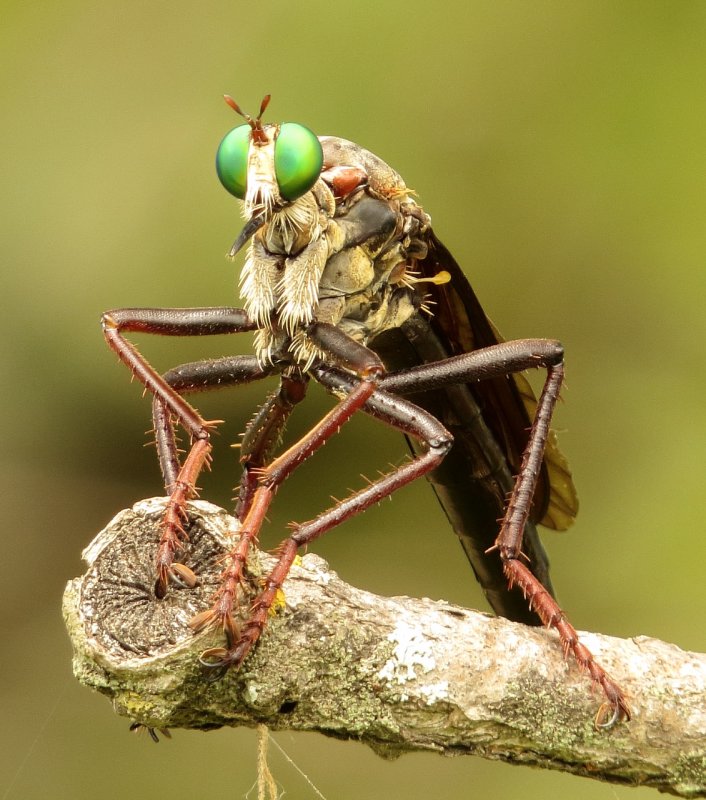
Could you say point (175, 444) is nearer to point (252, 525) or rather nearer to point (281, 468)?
point (281, 468)

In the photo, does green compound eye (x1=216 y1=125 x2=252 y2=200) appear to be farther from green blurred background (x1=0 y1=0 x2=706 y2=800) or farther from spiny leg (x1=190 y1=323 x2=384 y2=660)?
green blurred background (x1=0 y1=0 x2=706 y2=800)

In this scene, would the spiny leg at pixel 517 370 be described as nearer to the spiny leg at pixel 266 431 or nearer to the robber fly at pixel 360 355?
the robber fly at pixel 360 355

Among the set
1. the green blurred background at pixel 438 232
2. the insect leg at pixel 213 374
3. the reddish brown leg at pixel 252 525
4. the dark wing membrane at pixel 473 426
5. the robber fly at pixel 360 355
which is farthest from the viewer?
the green blurred background at pixel 438 232

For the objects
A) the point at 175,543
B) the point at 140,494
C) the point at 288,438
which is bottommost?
the point at 140,494

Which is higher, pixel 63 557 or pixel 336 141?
pixel 336 141

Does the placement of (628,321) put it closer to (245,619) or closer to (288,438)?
(288,438)

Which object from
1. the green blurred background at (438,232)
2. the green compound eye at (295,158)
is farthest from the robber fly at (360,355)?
the green blurred background at (438,232)

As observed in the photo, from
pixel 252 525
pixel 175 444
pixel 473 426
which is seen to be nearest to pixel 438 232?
pixel 473 426

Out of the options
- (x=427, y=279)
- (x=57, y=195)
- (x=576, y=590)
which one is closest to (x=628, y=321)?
(x=576, y=590)
